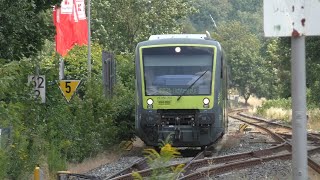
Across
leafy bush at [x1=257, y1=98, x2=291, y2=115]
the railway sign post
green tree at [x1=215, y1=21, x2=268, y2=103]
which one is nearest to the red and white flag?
the railway sign post

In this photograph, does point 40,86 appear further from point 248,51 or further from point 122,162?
point 248,51

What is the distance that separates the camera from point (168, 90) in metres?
18.0

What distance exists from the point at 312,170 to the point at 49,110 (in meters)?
6.43

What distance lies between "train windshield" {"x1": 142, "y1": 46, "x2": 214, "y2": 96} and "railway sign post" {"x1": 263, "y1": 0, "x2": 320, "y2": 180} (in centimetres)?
1201

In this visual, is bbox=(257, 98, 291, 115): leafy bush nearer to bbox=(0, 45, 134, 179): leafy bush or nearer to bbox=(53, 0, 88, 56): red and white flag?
bbox=(53, 0, 88, 56): red and white flag

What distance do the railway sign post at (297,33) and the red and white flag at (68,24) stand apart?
17.1m

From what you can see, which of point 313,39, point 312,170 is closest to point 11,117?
point 312,170

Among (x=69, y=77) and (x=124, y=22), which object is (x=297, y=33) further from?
(x=124, y=22)

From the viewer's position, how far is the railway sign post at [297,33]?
229 inches

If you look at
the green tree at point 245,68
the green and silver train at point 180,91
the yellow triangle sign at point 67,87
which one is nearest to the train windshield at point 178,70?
the green and silver train at point 180,91

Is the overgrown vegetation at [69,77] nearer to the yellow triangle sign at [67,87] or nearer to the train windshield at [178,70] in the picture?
the yellow triangle sign at [67,87]

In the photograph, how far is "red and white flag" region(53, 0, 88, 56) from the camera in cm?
2277

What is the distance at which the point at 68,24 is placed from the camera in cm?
2323

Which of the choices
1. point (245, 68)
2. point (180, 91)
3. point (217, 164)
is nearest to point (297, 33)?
point (217, 164)
